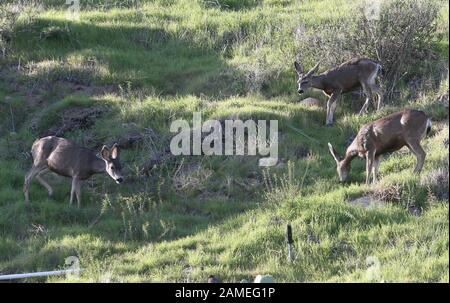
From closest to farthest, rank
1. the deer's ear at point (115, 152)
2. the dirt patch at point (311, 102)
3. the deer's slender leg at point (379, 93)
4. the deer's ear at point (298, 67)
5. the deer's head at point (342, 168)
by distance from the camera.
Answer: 1. the deer's head at point (342, 168)
2. the deer's ear at point (115, 152)
3. the deer's slender leg at point (379, 93)
4. the dirt patch at point (311, 102)
5. the deer's ear at point (298, 67)

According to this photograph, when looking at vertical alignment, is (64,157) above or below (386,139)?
below

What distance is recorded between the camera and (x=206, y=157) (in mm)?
18703

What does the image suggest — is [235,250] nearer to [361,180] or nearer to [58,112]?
[361,180]

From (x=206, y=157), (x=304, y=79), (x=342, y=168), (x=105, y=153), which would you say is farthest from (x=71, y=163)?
(x=304, y=79)

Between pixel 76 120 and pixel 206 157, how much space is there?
341 cm

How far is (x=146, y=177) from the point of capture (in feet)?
60.3

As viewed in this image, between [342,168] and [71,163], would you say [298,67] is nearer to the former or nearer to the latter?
[342,168]

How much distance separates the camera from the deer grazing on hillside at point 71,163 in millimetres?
17828

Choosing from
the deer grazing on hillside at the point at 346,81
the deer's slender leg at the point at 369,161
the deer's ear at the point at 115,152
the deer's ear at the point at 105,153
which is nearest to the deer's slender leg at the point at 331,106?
the deer grazing on hillside at the point at 346,81

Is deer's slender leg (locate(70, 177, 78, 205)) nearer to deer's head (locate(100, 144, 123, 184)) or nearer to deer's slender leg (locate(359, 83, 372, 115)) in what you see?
deer's head (locate(100, 144, 123, 184))

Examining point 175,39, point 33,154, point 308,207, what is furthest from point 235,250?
point 175,39

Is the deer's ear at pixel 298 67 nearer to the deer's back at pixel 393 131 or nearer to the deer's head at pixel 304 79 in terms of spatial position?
the deer's head at pixel 304 79

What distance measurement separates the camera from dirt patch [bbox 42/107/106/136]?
20.3m

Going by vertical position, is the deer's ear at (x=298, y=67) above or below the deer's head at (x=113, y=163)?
above
